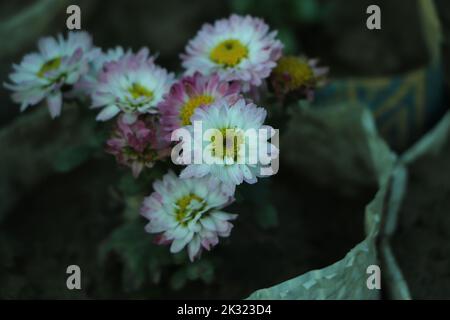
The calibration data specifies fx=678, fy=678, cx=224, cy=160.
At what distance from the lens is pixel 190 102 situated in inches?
46.3

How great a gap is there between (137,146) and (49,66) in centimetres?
28

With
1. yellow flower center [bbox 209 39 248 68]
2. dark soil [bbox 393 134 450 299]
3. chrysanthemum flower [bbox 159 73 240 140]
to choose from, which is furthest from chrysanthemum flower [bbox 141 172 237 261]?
dark soil [bbox 393 134 450 299]

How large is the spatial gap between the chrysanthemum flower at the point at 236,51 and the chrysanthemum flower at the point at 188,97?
52 millimetres

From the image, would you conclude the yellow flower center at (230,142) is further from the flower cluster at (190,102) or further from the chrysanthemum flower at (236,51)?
the chrysanthemum flower at (236,51)

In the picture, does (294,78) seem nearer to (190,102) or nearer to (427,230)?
(190,102)

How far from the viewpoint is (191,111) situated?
3.82 feet

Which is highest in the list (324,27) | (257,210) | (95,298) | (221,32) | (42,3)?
(324,27)

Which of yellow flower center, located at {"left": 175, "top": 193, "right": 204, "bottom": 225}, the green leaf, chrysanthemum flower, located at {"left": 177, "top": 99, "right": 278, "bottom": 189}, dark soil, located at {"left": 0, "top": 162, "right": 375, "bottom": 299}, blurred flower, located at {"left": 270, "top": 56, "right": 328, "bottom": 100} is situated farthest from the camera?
dark soil, located at {"left": 0, "top": 162, "right": 375, "bottom": 299}

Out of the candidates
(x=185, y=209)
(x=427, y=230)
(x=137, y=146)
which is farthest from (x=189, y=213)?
(x=427, y=230)

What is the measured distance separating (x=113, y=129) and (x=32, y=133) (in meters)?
0.51

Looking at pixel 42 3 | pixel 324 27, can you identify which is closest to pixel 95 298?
pixel 42 3

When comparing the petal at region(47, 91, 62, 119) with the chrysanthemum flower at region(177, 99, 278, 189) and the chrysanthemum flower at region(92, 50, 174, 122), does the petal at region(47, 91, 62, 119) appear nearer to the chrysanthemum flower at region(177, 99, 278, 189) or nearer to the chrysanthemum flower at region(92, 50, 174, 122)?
the chrysanthemum flower at region(92, 50, 174, 122)

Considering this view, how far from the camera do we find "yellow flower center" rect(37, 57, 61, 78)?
131 centimetres

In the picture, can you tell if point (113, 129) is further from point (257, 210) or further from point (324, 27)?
point (324, 27)
